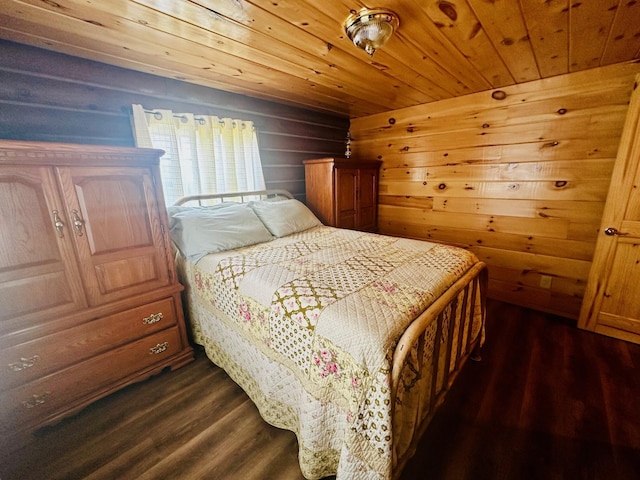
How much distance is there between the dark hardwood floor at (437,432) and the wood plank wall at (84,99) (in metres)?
1.69

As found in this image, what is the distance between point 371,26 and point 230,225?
5.02 feet

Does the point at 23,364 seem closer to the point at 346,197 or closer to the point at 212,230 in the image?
the point at 212,230

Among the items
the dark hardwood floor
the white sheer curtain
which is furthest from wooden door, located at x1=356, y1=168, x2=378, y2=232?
the dark hardwood floor

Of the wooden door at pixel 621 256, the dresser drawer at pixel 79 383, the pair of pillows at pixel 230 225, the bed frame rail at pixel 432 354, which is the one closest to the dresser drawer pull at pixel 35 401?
the dresser drawer at pixel 79 383

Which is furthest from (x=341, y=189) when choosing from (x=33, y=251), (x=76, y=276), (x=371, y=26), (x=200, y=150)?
(x=33, y=251)

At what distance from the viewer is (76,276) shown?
1.39 m

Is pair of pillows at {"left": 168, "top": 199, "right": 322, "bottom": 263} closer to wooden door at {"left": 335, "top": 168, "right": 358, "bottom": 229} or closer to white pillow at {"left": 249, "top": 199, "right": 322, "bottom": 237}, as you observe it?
white pillow at {"left": 249, "top": 199, "right": 322, "bottom": 237}

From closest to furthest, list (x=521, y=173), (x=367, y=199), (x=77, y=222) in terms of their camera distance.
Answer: (x=77, y=222)
(x=521, y=173)
(x=367, y=199)

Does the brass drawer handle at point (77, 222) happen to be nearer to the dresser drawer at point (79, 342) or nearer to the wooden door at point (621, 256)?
the dresser drawer at point (79, 342)

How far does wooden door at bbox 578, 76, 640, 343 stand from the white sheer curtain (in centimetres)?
286

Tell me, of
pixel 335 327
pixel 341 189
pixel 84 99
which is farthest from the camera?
pixel 341 189

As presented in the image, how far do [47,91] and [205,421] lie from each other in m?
2.13

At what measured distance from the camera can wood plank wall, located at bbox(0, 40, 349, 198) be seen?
145 cm

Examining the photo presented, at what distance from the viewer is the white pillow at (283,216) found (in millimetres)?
2299
